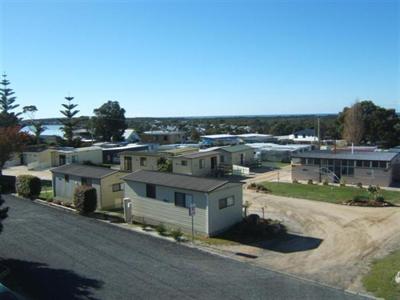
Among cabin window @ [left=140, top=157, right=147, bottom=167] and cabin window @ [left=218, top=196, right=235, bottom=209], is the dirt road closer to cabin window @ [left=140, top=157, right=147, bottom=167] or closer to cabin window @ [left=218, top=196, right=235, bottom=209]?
cabin window @ [left=218, top=196, right=235, bottom=209]

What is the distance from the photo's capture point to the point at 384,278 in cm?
1430

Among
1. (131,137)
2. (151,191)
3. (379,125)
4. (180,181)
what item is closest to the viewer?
(180,181)

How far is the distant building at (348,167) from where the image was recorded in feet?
114

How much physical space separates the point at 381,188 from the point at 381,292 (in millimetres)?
22690

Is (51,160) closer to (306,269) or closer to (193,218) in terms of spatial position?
(193,218)

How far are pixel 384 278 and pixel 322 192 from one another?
1813cm

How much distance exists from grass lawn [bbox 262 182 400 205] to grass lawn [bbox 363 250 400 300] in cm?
1255

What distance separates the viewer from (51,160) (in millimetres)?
52688

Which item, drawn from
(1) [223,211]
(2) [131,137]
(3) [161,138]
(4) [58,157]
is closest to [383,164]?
(1) [223,211]

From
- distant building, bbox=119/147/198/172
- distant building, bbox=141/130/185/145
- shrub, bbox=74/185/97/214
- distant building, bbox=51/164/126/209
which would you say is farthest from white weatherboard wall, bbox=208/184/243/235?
distant building, bbox=141/130/185/145

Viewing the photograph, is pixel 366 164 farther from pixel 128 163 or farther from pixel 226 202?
pixel 128 163

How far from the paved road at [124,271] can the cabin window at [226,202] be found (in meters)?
3.51

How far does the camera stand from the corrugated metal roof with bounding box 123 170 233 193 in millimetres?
20453

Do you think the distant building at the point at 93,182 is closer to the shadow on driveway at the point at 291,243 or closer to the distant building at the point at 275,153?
the shadow on driveway at the point at 291,243
